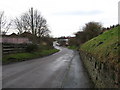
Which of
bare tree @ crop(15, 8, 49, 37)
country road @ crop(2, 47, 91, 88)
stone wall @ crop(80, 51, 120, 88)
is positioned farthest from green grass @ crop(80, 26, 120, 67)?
bare tree @ crop(15, 8, 49, 37)

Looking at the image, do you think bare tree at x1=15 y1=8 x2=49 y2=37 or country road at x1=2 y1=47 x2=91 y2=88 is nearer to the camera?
country road at x1=2 y1=47 x2=91 y2=88

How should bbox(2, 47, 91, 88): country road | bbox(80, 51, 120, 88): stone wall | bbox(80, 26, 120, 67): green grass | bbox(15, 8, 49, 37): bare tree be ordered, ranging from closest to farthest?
bbox(80, 51, 120, 88): stone wall < bbox(80, 26, 120, 67): green grass < bbox(2, 47, 91, 88): country road < bbox(15, 8, 49, 37): bare tree

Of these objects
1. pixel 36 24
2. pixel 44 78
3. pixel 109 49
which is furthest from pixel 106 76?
pixel 36 24

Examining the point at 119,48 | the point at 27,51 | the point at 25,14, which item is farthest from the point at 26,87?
the point at 25,14

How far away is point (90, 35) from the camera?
3794cm

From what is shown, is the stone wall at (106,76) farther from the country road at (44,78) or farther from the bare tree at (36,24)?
the bare tree at (36,24)

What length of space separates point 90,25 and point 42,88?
35.1m

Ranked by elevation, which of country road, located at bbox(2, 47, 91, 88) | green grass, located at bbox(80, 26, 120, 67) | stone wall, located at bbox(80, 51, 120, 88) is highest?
green grass, located at bbox(80, 26, 120, 67)

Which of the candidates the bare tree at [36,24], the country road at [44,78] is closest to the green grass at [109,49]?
the country road at [44,78]

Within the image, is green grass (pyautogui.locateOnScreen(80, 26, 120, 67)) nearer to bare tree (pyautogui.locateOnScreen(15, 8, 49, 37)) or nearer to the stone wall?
the stone wall

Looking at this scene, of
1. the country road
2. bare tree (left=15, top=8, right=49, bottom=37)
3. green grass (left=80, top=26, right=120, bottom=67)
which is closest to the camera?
green grass (left=80, top=26, right=120, bottom=67)

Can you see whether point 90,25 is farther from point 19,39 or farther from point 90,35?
point 19,39

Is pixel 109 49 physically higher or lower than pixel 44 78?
higher

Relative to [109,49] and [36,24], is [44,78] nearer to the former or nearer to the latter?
[109,49]
